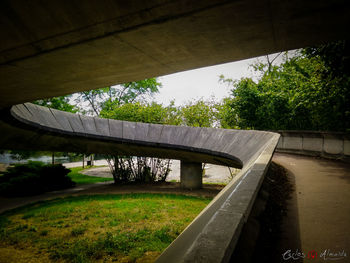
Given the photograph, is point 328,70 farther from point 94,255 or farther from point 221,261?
point 94,255

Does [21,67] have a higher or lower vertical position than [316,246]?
higher

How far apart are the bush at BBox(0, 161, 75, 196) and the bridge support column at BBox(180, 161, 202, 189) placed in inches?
387

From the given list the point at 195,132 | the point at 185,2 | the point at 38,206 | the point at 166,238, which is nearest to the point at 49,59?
the point at 185,2

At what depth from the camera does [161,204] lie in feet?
33.2

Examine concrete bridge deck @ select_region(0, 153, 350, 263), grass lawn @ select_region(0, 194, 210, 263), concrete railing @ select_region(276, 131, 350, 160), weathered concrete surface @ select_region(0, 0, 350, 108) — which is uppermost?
weathered concrete surface @ select_region(0, 0, 350, 108)

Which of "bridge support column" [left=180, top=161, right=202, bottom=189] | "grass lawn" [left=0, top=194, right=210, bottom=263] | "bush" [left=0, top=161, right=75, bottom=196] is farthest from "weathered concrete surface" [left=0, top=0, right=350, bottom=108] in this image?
"bush" [left=0, top=161, right=75, bottom=196]

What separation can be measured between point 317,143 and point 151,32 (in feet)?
34.5

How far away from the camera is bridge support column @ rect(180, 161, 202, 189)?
14355 mm

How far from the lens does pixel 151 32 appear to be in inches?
101

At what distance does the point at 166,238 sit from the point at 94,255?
2.16 metres

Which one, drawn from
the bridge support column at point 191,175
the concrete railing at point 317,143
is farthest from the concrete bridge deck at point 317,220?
the bridge support column at point 191,175

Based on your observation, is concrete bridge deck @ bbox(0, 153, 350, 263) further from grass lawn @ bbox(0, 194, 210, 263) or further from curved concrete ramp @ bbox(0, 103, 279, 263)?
grass lawn @ bbox(0, 194, 210, 263)

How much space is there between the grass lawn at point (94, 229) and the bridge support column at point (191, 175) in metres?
3.05

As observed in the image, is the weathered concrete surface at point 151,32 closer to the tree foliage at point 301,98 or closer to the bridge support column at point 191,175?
the tree foliage at point 301,98
